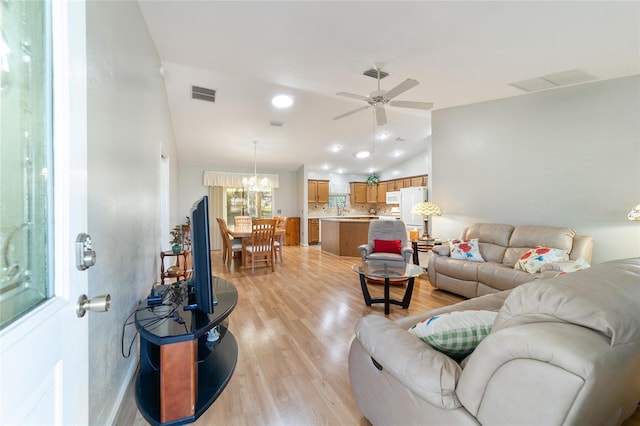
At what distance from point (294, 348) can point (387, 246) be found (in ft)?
7.45

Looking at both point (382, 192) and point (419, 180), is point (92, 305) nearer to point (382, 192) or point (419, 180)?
point (419, 180)

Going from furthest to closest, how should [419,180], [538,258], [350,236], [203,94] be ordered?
1. [419,180]
2. [350,236]
3. [203,94]
4. [538,258]

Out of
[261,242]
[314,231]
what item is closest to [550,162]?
[261,242]

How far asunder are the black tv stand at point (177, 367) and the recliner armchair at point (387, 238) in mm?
2500

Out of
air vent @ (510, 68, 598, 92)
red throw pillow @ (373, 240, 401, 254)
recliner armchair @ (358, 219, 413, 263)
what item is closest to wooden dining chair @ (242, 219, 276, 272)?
recliner armchair @ (358, 219, 413, 263)

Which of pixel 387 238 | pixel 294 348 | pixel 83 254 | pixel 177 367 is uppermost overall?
pixel 83 254

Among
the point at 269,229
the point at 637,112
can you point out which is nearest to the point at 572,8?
the point at 637,112

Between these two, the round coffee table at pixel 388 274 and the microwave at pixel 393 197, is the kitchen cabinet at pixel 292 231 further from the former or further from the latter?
the round coffee table at pixel 388 274

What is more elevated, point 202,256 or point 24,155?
point 24,155

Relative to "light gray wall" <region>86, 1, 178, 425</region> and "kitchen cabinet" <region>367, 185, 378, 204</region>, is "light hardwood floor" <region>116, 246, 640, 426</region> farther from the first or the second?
"kitchen cabinet" <region>367, 185, 378, 204</region>

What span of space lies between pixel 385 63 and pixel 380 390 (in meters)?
3.00

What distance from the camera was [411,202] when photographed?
6309 mm

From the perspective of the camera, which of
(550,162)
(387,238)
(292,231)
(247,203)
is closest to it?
(550,162)

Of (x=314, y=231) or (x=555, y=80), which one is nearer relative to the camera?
(x=555, y=80)
